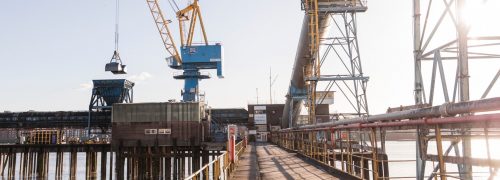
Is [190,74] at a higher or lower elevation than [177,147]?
higher

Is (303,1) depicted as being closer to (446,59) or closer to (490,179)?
(446,59)

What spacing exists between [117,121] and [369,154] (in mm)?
35262

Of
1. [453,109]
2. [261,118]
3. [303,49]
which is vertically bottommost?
[453,109]

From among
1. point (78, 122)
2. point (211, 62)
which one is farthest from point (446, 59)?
point (78, 122)

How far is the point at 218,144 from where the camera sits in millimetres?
52750

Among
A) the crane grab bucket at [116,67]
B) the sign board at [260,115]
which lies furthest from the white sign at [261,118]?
the crane grab bucket at [116,67]

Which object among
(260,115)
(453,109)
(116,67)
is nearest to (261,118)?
(260,115)

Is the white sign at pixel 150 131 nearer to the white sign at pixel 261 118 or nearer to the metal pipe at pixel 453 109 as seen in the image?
the white sign at pixel 261 118

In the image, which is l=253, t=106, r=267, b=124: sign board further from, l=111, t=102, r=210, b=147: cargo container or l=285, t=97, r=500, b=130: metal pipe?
l=285, t=97, r=500, b=130: metal pipe

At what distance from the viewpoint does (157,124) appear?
5462cm

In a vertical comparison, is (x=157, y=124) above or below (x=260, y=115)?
below

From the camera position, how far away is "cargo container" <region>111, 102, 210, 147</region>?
54.1 meters

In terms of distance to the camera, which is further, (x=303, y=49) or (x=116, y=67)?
(x=116, y=67)

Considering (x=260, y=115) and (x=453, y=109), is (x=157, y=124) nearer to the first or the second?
(x=260, y=115)
